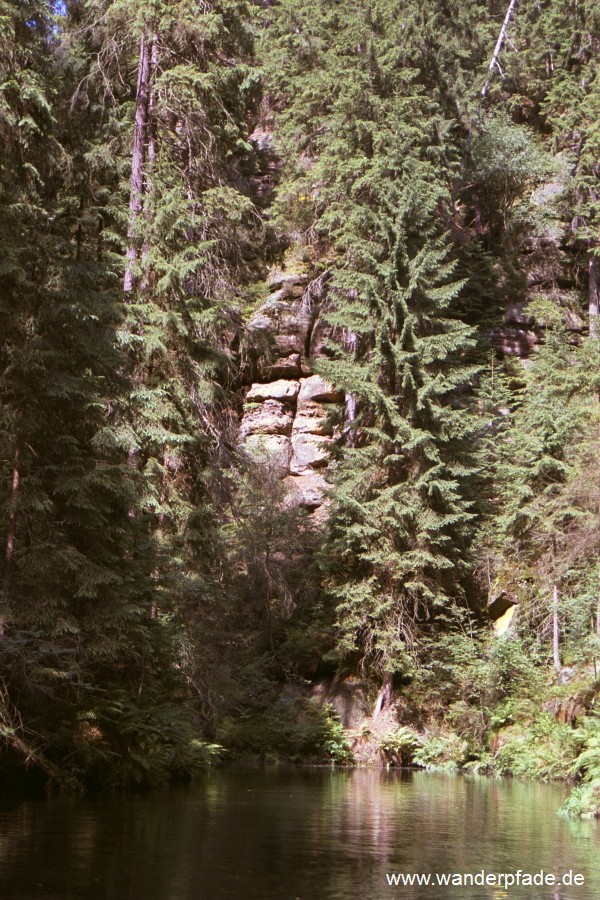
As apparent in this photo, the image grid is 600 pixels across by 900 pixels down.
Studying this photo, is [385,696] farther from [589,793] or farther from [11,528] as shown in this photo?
[11,528]

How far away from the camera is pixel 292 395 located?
3378 cm

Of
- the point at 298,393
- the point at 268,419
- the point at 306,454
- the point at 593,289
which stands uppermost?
the point at 593,289

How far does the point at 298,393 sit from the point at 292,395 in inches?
10.0

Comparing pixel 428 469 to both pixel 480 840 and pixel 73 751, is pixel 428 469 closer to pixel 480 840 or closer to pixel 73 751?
pixel 73 751

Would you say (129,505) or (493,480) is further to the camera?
(493,480)

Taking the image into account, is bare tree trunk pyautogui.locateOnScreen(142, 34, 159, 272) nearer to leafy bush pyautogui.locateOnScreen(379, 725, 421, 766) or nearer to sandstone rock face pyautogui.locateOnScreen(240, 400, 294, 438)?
sandstone rock face pyautogui.locateOnScreen(240, 400, 294, 438)

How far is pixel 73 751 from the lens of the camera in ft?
40.9

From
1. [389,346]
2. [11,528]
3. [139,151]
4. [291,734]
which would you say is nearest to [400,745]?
[291,734]

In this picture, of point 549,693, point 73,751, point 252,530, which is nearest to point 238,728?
point 252,530

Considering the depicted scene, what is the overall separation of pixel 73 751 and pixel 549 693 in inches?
469

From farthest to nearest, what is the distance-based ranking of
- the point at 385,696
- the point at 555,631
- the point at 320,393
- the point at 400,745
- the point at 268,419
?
1. the point at 320,393
2. the point at 268,419
3. the point at 385,696
4. the point at 400,745
5. the point at 555,631

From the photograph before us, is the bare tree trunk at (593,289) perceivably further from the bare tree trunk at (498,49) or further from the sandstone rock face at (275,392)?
the sandstone rock face at (275,392)

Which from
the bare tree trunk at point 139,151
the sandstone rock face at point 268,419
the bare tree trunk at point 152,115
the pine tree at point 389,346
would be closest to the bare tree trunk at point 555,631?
the pine tree at point 389,346

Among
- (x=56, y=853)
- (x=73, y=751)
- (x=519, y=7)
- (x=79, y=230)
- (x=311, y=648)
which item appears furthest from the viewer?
(x=519, y=7)
